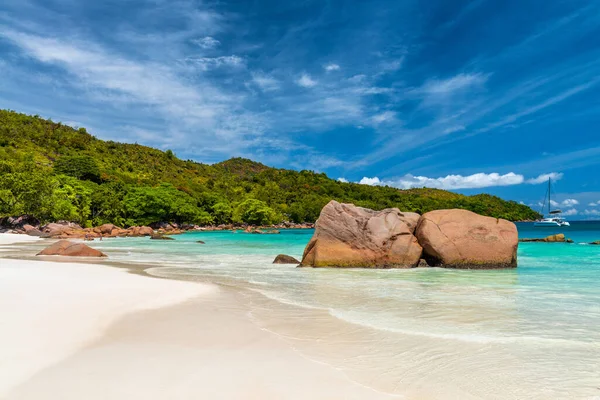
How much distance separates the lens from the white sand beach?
3.64 metres

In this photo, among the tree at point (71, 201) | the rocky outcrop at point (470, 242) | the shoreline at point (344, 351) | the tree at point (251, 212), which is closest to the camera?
the shoreline at point (344, 351)

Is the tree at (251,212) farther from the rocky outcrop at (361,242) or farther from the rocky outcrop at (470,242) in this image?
the rocky outcrop at (470,242)

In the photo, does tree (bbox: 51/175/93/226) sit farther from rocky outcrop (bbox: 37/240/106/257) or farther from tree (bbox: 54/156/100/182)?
rocky outcrop (bbox: 37/240/106/257)

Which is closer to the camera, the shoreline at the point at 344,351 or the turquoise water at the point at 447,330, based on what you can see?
the shoreline at the point at 344,351

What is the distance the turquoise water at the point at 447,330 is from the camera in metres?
4.09

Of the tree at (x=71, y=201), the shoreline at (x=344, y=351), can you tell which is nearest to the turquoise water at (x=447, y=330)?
the shoreline at (x=344, y=351)

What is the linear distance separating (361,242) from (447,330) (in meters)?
9.73

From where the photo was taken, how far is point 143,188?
67.6 meters

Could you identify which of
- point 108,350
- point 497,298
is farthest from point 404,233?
point 108,350

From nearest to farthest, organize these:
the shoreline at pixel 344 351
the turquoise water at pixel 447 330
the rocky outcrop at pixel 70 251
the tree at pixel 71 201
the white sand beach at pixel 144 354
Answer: the white sand beach at pixel 144 354, the shoreline at pixel 344 351, the turquoise water at pixel 447 330, the rocky outcrop at pixel 70 251, the tree at pixel 71 201

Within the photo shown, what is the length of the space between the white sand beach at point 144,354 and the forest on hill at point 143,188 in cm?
4730

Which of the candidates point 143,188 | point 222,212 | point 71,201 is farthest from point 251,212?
point 71,201

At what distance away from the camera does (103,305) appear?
277 inches

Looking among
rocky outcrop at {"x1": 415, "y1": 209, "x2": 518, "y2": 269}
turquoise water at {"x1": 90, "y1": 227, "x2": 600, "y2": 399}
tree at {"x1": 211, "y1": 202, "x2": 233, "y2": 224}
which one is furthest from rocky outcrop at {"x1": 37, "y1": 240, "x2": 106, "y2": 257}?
tree at {"x1": 211, "y1": 202, "x2": 233, "y2": 224}
